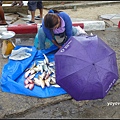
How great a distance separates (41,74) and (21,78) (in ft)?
1.26

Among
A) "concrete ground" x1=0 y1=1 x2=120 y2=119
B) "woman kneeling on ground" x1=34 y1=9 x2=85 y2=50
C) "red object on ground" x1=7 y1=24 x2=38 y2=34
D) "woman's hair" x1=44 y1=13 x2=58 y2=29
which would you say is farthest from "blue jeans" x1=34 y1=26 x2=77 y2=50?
"concrete ground" x1=0 y1=1 x2=120 y2=119

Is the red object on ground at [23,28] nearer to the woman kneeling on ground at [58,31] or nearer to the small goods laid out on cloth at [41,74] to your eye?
the woman kneeling on ground at [58,31]

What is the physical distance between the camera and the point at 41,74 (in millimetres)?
4109

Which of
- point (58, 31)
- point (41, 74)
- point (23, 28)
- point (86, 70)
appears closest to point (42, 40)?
point (58, 31)

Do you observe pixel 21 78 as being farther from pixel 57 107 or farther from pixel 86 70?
pixel 86 70

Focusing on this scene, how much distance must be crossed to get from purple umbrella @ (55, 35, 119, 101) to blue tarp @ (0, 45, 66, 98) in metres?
0.73

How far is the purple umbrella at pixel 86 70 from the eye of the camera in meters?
2.87

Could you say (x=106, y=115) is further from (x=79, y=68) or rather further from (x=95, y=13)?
(x=95, y=13)

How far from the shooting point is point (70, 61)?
9.86 feet

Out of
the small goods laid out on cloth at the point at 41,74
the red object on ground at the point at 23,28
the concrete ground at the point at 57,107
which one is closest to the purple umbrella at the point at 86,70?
the concrete ground at the point at 57,107

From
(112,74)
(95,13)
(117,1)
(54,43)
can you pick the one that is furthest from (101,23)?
(117,1)

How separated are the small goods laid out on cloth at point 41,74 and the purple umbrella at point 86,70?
2.78 ft

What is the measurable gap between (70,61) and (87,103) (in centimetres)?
91

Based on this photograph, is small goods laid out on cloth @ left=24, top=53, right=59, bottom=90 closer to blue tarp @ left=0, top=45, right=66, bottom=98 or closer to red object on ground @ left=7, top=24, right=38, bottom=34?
blue tarp @ left=0, top=45, right=66, bottom=98
